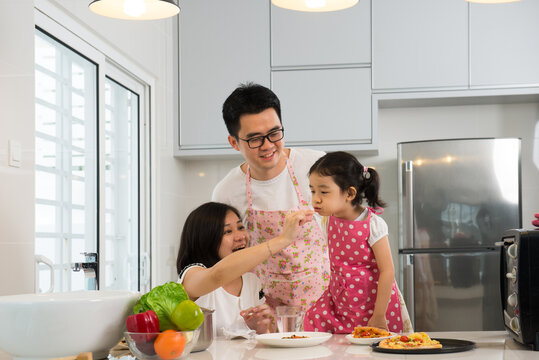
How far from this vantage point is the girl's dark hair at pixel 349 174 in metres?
2.21

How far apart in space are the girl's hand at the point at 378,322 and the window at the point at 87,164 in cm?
116

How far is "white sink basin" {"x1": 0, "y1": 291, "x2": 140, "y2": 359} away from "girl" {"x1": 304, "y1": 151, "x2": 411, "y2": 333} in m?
1.06

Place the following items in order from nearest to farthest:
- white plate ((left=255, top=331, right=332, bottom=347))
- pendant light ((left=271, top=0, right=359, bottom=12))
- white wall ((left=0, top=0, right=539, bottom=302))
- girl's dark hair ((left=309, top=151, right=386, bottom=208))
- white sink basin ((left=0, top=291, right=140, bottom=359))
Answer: white sink basin ((left=0, top=291, right=140, bottom=359)) < white plate ((left=255, top=331, right=332, bottom=347)) < pendant light ((left=271, top=0, right=359, bottom=12)) < girl's dark hair ((left=309, top=151, right=386, bottom=208)) < white wall ((left=0, top=0, right=539, bottom=302))

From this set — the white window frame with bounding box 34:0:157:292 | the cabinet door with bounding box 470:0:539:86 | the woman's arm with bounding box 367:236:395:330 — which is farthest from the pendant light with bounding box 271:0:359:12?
the cabinet door with bounding box 470:0:539:86

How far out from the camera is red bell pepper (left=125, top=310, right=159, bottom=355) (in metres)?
1.20

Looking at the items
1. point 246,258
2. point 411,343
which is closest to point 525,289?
point 411,343

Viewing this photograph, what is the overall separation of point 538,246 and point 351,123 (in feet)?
7.37

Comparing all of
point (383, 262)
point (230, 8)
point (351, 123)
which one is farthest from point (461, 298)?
point (230, 8)

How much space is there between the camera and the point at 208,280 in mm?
1804

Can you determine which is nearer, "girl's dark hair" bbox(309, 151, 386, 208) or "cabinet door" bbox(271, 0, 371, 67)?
"girl's dark hair" bbox(309, 151, 386, 208)

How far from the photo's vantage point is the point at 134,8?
5.96ft

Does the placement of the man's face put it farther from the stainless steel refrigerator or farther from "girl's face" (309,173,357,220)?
the stainless steel refrigerator

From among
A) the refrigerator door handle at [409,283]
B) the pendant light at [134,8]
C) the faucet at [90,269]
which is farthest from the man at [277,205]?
the refrigerator door handle at [409,283]

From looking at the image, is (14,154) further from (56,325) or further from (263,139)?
(56,325)
